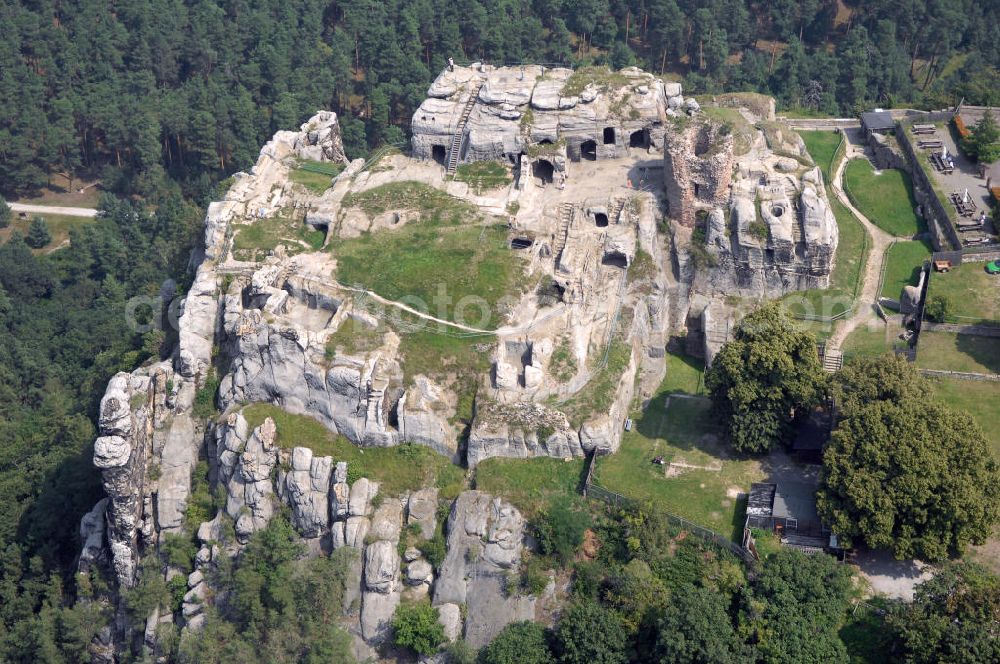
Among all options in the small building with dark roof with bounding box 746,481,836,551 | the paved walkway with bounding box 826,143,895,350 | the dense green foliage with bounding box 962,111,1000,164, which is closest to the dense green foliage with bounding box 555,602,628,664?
the small building with dark roof with bounding box 746,481,836,551

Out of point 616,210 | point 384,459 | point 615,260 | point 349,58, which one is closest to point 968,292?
point 615,260

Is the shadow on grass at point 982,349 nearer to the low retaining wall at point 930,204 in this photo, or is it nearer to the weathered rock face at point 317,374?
the low retaining wall at point 930,204

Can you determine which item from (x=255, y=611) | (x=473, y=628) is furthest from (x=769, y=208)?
(x=255, y=611)

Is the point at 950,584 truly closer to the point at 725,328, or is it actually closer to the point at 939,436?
the point at 939,436

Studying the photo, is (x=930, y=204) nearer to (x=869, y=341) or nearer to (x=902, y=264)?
(x=902, y=264)

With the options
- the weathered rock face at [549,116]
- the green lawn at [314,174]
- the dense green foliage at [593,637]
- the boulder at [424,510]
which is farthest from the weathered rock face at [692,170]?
the dense green foliage at [593,637]

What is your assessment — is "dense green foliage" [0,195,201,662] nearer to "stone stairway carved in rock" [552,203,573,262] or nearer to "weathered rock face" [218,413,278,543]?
"weathered rock face" [218,413,278,543]
